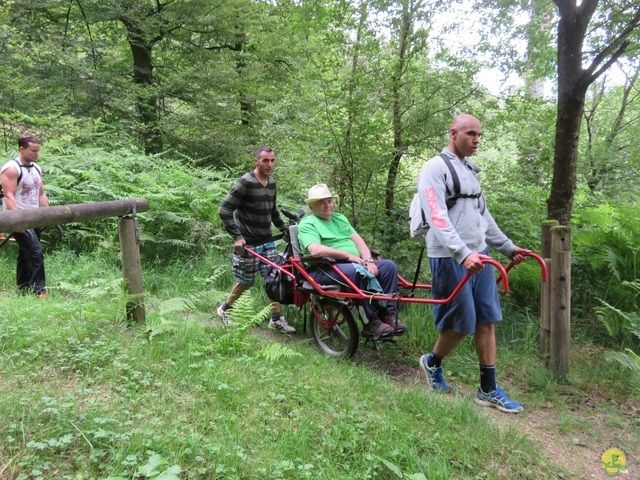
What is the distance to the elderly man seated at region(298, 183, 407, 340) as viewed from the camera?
3.87 meters

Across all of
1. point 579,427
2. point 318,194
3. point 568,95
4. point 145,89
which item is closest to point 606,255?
point 568,95

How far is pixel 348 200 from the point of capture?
6.51m

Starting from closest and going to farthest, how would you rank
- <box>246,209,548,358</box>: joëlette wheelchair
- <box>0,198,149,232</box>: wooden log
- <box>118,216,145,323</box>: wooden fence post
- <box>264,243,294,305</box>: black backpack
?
<box>0,198,149,232</box>: wooden log < <box>118,216,145,323</box>: wooden fence post < <box>246,209,548,358</box>: joëlette wheelchair < <box>264,243,294,305</box>: black backpack

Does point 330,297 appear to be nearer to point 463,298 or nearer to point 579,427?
point 463,298

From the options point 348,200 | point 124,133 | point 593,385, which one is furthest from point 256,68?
point 593,385

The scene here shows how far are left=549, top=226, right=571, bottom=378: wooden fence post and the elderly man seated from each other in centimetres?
130

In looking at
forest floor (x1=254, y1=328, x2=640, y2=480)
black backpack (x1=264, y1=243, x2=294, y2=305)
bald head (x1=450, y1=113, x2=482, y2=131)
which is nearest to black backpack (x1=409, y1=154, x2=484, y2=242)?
bald head (x1=450, y1=113, x2=482, y2=131)

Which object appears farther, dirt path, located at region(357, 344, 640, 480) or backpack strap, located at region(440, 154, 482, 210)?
backpack strap, located at region(440, 154, 482, 210)

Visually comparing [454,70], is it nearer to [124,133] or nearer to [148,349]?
[148,349]

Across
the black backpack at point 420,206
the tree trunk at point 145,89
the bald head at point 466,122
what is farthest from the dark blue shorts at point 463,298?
the tree trunk at point 145,89

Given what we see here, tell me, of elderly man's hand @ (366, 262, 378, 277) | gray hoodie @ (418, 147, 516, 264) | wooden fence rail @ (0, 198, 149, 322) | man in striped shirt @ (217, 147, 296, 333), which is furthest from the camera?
man in striped shirt @ (217, 147, 296, 333)

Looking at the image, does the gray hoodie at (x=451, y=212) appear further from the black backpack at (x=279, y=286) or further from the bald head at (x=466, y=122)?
the black backpack at (x=279, y=286)

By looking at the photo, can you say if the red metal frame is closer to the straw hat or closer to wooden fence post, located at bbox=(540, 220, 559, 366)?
wooden fence post, located at bbox=(540, 220, 559, 366)

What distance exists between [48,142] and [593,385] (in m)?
9.90
